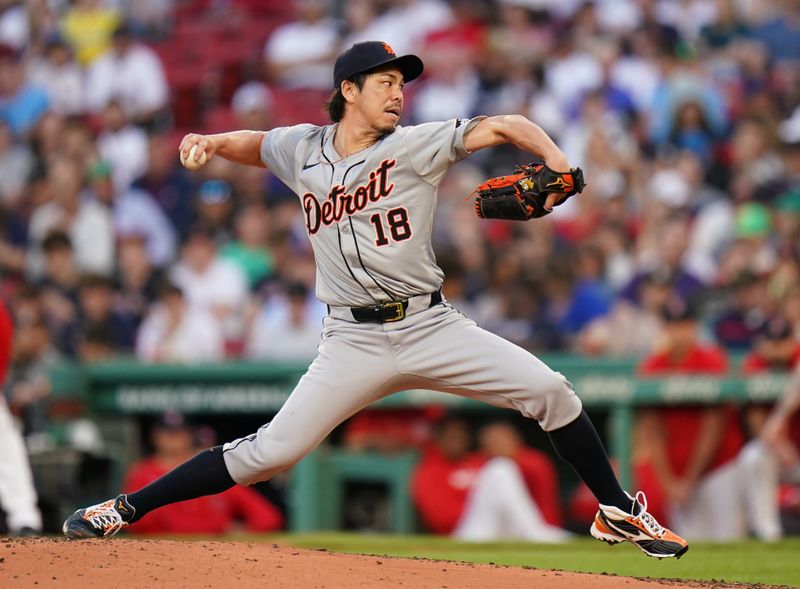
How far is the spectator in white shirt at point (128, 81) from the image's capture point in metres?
13.4

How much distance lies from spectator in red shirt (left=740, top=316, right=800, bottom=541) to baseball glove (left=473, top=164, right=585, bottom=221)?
4.06 m

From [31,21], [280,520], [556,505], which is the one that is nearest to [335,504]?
[280,520]

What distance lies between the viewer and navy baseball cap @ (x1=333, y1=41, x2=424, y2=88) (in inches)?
197

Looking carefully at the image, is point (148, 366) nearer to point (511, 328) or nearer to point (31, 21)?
point (511, 328)

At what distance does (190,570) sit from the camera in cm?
461

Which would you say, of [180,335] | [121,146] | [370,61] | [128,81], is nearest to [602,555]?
[370,61]

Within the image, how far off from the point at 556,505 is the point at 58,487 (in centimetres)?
313

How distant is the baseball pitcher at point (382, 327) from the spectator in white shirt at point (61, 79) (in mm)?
8929

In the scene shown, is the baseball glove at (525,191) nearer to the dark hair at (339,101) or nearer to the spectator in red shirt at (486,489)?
the dark hair at (339,101)

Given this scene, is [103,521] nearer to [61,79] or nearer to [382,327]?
[382,327]

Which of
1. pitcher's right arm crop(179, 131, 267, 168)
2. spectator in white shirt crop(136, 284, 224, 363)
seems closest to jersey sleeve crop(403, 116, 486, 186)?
pitcher's right arm crop(179, 131, 267, 168)

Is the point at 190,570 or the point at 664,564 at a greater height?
the point at 190,570

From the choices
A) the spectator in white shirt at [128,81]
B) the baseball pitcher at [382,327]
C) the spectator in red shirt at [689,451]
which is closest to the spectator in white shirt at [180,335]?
the spectator in red shirt at [689,451]

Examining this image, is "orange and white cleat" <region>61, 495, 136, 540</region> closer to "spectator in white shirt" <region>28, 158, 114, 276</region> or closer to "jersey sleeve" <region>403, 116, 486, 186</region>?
"jersey sleeve" <region>403, 116, 486, 186</region>
